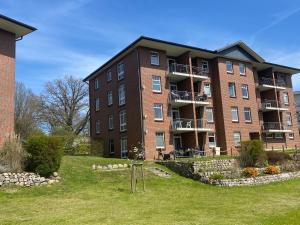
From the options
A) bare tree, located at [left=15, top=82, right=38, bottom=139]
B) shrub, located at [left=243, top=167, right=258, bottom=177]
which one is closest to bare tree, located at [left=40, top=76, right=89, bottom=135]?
bare tree, located at [left=15, top=82, right=38, bottom=139]

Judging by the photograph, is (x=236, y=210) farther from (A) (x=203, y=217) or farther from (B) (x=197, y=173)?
(B) (x=197, y=173)

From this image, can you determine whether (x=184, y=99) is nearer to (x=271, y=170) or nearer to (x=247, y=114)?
(x=247, y=114)

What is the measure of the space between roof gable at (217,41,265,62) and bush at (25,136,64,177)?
82.3 feet

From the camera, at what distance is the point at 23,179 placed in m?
18.3

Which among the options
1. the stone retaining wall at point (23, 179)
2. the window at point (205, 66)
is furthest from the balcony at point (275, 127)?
the stone retaining wall at point (23, 179)

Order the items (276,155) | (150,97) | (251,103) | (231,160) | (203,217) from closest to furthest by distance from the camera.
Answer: (203,217) → (231,160) → (276,155) → (150,97) → (251,103)

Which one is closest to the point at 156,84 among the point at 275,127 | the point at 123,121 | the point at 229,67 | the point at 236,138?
the point at 123,121

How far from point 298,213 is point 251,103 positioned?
98.3ft

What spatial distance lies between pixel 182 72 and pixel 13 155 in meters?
21.6

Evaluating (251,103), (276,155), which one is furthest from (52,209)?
(251,103)

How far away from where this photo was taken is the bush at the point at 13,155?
18984mm

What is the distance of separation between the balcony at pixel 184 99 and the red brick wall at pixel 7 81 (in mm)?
15881

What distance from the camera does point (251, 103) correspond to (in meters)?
41.8

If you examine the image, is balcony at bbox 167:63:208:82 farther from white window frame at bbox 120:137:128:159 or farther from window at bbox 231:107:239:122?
white window frame at bbox 120:137:128:159
